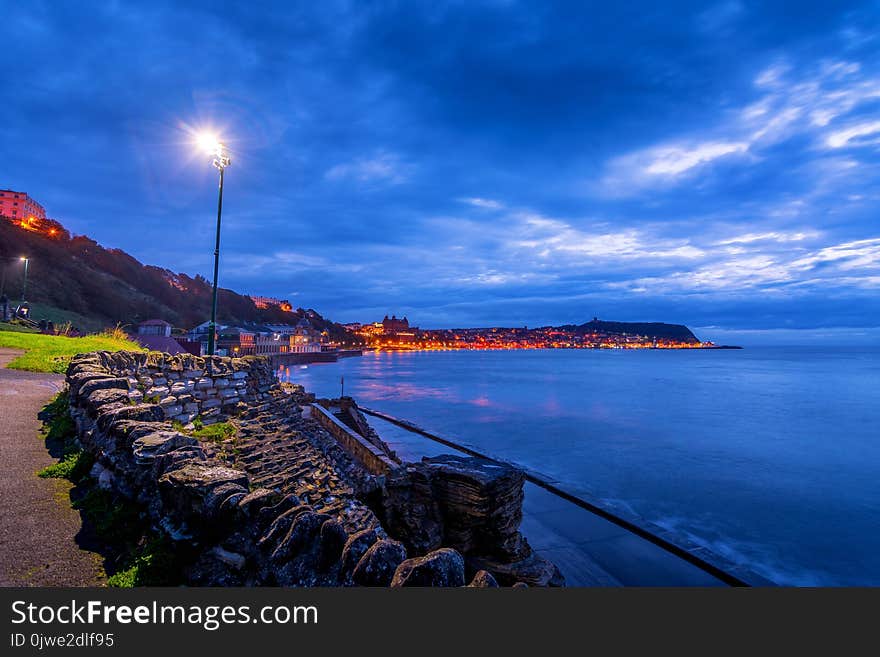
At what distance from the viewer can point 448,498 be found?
11.7 m

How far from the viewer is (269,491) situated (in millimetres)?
4449

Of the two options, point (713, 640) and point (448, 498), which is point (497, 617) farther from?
point (448, 498)

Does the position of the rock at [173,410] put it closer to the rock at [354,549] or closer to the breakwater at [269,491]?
the breakwater at [269,491]

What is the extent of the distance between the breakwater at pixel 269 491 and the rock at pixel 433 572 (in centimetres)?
1

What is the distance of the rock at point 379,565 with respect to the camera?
3.16 meters

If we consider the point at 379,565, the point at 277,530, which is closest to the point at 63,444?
the point at 277,530

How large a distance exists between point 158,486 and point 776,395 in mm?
83941

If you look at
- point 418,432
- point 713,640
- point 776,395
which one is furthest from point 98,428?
point 776,395

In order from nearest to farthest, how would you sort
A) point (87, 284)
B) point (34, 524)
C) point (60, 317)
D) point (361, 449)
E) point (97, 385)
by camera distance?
point (34, 524) → point (97, 385) → point (361, 449) → point (60, 317) → point (87, 284)

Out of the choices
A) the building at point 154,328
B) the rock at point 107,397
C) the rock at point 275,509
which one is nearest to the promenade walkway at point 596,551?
the rock at point 275,509

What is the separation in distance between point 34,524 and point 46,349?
17995mm

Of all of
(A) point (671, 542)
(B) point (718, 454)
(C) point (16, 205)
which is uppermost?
(C) point (16, 205)

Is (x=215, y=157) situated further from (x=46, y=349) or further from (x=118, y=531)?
(x=118, y=531)

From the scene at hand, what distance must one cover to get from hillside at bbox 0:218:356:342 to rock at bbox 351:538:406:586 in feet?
210
